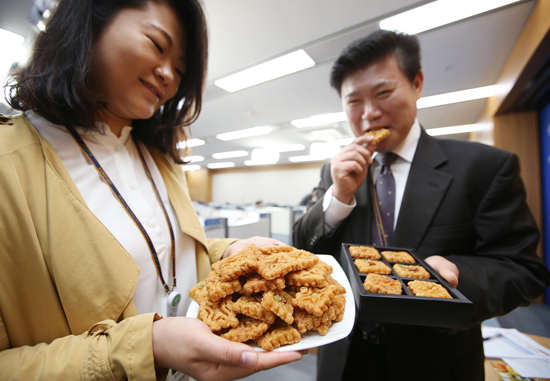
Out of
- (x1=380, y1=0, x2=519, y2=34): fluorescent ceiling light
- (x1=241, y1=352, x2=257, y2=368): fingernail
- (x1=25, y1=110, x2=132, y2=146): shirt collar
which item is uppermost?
(x1=380, y1=0, x2=519, y2=34): fluorescent ceiling light

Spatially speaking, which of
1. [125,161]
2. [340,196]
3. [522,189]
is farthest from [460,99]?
[125,161]

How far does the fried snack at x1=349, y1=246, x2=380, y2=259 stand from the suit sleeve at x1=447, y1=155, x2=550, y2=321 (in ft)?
1.24

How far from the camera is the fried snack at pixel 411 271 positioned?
3.37ft

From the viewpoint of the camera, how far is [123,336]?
705 millimetres

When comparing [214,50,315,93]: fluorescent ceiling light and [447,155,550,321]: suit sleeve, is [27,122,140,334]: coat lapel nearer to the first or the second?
[447,155,550,321]: suit sleeve

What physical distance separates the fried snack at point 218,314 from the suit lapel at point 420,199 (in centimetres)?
105

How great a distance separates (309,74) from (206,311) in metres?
4.36

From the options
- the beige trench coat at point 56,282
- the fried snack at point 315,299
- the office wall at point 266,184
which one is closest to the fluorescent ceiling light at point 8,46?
the beige trench coat at point 56,282

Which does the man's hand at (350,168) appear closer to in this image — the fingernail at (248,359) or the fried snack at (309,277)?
the fried snack at (309,277)

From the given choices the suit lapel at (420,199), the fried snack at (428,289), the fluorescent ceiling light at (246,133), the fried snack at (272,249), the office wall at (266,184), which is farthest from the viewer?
the office wall at (266,184)

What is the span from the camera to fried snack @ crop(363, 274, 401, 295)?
88cm

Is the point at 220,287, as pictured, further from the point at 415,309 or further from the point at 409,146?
the point at 409,146

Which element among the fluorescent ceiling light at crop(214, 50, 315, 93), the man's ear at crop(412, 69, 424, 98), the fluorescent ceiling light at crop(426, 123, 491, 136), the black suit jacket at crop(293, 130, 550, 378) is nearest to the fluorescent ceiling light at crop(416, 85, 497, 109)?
the fluorescent ceiling light at crop(426, 123, 491, 136)

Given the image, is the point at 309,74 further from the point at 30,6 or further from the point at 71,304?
the point at 71,304
